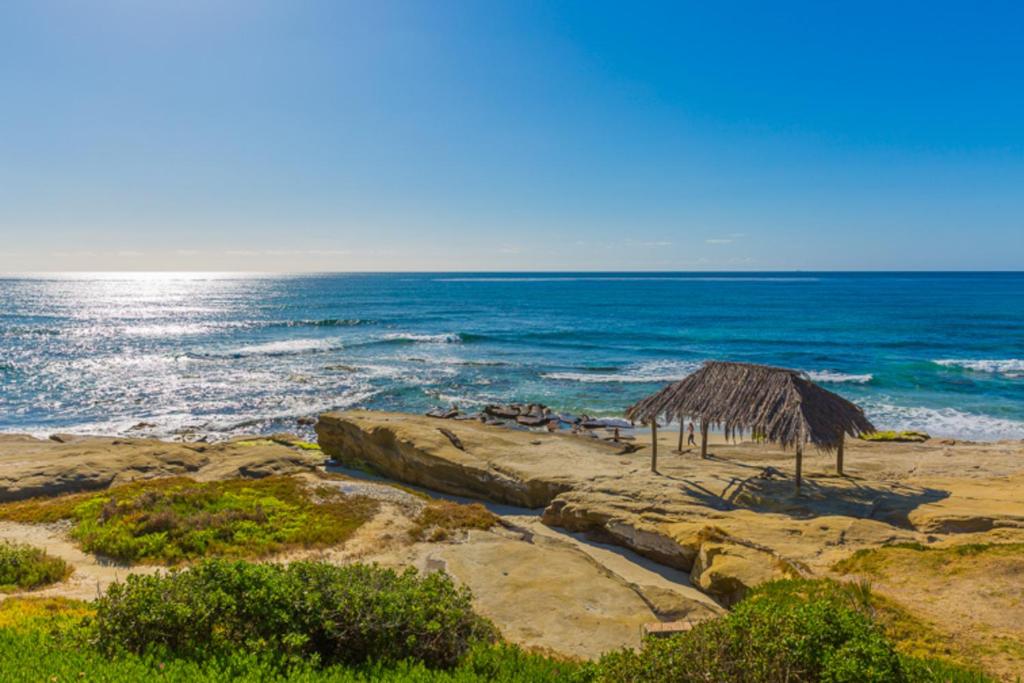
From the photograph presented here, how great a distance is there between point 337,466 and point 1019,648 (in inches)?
799

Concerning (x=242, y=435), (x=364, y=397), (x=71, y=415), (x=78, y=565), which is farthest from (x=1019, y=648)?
(x=71, y=415)

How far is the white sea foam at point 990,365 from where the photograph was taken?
3884 centimetres

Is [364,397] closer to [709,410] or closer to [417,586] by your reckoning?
[709,410]

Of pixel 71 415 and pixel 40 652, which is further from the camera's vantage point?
pixel 71 415

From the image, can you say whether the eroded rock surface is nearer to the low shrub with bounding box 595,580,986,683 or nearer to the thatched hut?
the thatched hut

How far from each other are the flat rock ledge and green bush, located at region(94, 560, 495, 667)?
6189 millimetres

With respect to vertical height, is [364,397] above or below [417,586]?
below

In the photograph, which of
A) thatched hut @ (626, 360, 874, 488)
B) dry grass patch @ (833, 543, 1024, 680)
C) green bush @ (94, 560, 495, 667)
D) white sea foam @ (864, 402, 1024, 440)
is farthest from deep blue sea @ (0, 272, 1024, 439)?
green bush @ (94, 560, 495, 667)

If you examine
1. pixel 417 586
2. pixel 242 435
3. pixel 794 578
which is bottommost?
pixel 242 435

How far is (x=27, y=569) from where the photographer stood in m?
10.8

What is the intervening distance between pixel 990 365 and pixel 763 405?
116 ft

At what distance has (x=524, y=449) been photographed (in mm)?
21109

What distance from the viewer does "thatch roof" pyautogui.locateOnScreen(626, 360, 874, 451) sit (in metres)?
16.4

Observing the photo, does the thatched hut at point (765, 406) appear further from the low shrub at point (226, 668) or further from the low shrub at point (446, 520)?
the low shrub at point (226, 668)
